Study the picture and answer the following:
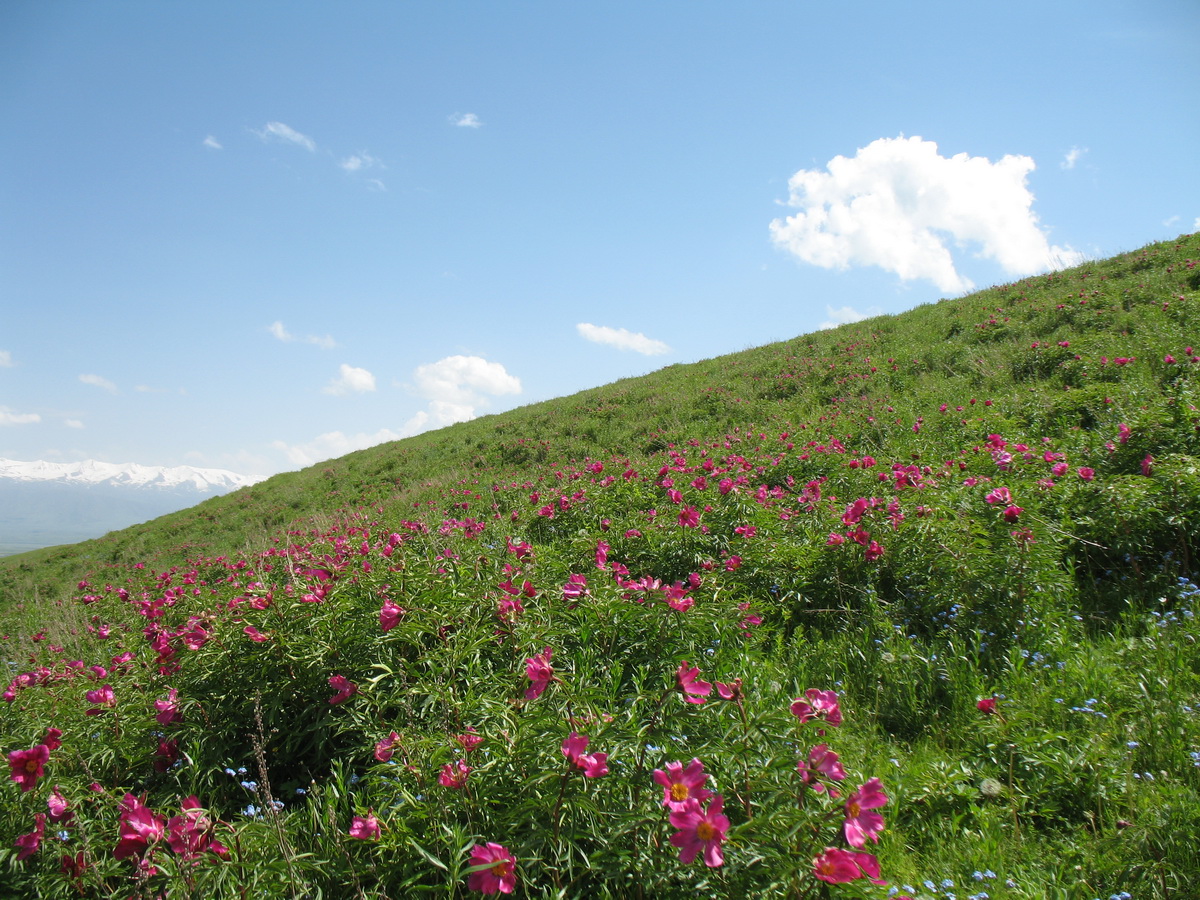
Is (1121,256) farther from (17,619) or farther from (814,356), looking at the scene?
(17,619)

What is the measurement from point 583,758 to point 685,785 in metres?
0.28

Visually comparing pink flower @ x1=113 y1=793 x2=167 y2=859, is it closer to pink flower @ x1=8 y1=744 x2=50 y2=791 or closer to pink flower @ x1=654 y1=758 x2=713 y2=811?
pink flower @ x1=8 y1=744 x2=50 y2=791

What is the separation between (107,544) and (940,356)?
23.3m

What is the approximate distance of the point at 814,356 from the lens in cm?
1345

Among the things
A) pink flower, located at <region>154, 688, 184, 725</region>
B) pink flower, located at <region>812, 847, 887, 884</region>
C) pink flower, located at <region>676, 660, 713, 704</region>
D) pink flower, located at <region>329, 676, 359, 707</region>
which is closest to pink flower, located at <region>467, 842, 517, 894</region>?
pink flower, located at <region>676, 660, 713, 704</region>

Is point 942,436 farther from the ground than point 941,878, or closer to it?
farther from the ground

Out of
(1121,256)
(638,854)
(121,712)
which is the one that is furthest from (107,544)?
(1121,256)

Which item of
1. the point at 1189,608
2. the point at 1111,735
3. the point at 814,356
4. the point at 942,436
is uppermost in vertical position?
the point at 814,356

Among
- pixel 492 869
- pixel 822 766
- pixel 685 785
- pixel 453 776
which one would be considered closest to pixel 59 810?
pixel 453 776

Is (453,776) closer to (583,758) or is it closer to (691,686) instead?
(583,758)

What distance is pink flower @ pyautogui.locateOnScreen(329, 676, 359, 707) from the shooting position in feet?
7.85

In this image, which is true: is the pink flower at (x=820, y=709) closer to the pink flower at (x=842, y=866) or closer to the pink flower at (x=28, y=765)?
the pink flower at (x=842, y=866)

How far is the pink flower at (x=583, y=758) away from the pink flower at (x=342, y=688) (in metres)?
1.28

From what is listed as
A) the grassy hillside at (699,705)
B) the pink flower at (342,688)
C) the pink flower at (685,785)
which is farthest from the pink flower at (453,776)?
the pink flower at (342,688)
